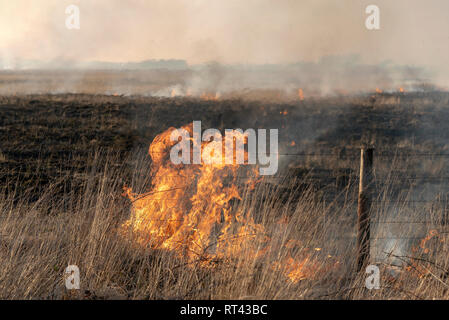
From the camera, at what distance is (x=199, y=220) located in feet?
17.5

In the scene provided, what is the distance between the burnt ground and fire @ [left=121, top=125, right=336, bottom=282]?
243 inches

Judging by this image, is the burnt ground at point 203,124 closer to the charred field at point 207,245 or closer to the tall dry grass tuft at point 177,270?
the charred field at point 207,245

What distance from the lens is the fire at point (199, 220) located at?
4.49 meters

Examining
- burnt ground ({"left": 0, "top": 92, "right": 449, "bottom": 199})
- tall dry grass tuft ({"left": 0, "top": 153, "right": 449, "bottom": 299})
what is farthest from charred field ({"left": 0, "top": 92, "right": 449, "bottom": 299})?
burnt ground ({"left": 0, "top": 92, "right": 449, "bottom": 199})

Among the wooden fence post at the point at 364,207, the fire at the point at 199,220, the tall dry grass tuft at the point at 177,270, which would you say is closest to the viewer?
the tall dry grass tuft at the point at 177,270

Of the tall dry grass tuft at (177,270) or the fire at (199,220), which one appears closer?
the tall dry grass tuft at (177,270)

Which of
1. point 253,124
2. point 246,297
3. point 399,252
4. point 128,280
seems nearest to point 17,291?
point 128,280

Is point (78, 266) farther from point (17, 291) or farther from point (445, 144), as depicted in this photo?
point (445, 144)

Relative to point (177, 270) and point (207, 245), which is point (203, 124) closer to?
point (207, 245)

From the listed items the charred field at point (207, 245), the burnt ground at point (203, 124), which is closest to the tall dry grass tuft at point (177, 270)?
the charred field at point (207, 245)

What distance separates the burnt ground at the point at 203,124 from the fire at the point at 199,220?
20.3 feet

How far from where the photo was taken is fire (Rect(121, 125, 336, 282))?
449cm

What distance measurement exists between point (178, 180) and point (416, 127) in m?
19.8
